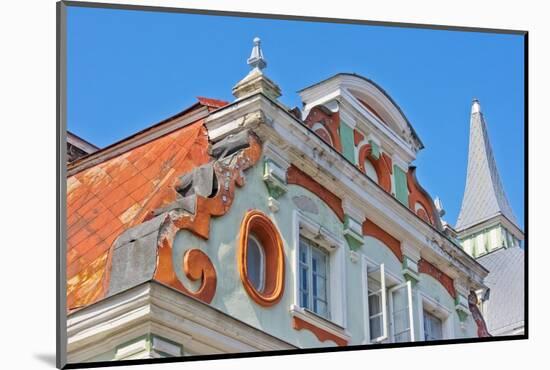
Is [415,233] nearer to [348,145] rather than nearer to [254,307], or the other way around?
[348,145]

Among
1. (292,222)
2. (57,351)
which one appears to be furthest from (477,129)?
(57,351)

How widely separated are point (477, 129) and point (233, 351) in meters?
2.36

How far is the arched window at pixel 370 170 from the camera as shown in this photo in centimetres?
928

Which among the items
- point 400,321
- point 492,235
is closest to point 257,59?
point 400,321

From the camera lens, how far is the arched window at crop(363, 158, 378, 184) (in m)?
9.28

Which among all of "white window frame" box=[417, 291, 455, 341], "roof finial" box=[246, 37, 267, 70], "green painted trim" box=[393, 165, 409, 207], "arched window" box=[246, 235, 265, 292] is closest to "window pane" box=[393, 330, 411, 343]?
"white window frame" box=[417, 291, 455, 341]

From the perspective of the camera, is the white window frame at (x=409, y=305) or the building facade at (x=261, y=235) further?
the white window frame at (x=409, y=305)

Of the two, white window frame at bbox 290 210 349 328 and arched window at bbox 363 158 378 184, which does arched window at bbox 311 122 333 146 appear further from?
white window frame at bbox 290 210 349 328

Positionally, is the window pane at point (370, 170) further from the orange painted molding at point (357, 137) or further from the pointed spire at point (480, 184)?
the pointed spire at point (480, 184)

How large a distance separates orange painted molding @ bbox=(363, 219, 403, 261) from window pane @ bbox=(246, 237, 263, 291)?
1052 mm

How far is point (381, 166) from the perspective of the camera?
9398 millimetres

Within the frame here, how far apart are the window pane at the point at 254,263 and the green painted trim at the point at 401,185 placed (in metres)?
1.66

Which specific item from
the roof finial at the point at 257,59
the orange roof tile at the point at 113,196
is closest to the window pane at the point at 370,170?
the roof finial at the point at 257,59

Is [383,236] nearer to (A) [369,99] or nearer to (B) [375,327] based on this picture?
(B) [375,327]
